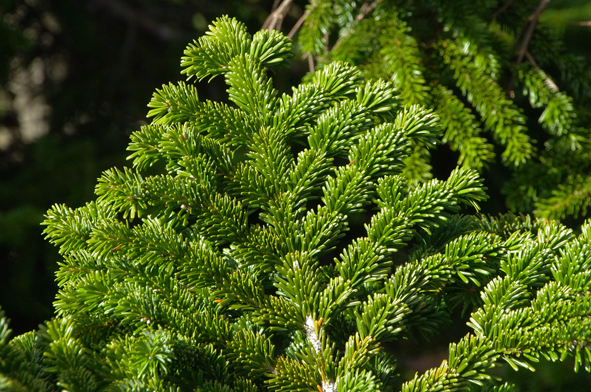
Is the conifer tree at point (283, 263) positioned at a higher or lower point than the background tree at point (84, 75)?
lower

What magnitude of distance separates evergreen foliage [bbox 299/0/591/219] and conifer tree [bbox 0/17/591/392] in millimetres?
392

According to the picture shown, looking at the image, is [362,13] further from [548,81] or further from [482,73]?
[548,81]

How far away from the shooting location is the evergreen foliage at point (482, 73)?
109 centimetres

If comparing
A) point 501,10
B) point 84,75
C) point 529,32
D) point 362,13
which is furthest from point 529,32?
point 84,75

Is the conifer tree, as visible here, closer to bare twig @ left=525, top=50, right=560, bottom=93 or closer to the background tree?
bare twig @ left=525, top=50, right=560, bottom=93

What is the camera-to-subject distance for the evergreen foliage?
1091 mm

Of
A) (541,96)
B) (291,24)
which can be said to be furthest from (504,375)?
(291,24)

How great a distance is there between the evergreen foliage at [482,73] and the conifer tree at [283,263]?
392 mm

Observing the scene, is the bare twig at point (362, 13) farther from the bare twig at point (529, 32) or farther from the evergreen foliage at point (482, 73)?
the bare twig at point (529, 32)

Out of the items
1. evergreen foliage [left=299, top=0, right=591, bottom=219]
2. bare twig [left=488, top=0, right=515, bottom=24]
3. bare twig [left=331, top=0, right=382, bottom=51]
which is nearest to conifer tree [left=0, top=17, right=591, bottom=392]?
evergreen foliage [left=299, top=0, right=591, bottom=219]

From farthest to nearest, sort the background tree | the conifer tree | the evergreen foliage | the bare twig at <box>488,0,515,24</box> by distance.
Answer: the background tree, the bare twig at <box>488,0,515,24</box>, the evergreen foliage, the conifer tree

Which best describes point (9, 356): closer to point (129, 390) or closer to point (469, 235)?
point (129, 390)

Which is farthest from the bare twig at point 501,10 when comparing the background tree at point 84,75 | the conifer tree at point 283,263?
the background tree at point 84,75

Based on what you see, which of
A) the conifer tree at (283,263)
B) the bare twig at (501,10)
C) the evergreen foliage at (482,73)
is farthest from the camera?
the bare twig at (501,10)
